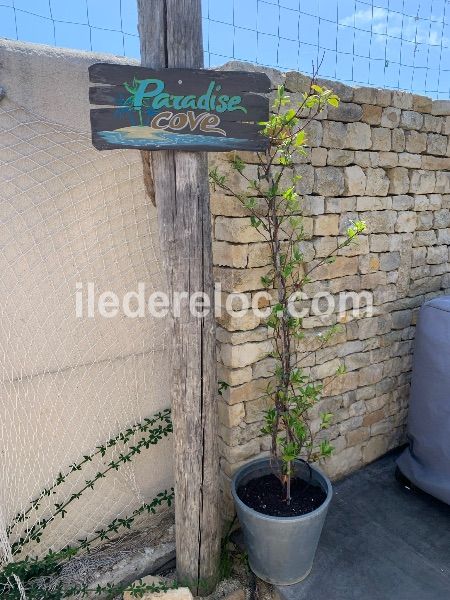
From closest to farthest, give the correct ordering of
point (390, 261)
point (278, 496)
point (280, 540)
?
point (280, 540), point (278, 496), point (390, 261)

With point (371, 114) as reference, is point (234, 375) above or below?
below

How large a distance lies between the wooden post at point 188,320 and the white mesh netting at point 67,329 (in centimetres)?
48

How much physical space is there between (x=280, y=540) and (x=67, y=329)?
1.35 metres

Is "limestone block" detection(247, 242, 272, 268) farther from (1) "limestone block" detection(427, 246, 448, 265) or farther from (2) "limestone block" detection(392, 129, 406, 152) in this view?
(1) "limestone block" detection(427, 246, 448, 265)

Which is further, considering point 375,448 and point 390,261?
point 375,448

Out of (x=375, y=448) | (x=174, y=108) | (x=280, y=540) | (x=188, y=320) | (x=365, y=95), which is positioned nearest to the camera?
(x=174, y=108)

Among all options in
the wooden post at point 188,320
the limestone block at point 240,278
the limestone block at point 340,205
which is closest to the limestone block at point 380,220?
the limestone block at point 340,205

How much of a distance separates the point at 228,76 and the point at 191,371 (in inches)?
43.8

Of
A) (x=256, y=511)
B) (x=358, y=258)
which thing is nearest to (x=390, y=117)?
(x=358, y=258)

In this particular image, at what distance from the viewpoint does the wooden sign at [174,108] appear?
148 centimetres

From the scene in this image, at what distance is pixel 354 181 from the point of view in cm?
246

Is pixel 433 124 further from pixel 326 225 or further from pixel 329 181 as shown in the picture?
pixel 326 225

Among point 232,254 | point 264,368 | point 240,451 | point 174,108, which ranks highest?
point 174,108

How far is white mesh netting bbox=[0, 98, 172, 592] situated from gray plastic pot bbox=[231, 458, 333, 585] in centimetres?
69
